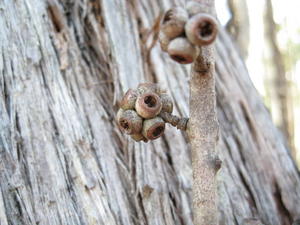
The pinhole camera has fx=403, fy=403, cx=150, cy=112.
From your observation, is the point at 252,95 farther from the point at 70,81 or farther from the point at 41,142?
the point at 41,142

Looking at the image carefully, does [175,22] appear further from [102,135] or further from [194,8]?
[102,135]

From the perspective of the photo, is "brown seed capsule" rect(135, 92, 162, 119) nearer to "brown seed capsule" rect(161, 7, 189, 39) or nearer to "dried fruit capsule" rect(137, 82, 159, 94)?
"dried fruit capsule" rect(137, 82, 159, 94)

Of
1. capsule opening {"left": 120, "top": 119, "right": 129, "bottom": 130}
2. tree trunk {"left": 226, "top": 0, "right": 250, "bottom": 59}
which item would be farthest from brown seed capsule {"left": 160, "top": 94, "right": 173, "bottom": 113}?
tree trunk {"left": 226, "top": 0, "right": 250, "bottom": 59}

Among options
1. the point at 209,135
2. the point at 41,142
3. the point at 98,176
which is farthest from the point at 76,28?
the point at 209,135

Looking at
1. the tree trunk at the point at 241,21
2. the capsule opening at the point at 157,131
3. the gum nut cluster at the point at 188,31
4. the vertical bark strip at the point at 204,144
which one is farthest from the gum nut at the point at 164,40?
the tree trunk at the point at 241,21

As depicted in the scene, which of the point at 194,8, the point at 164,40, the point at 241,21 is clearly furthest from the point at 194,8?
the point at 241,21
